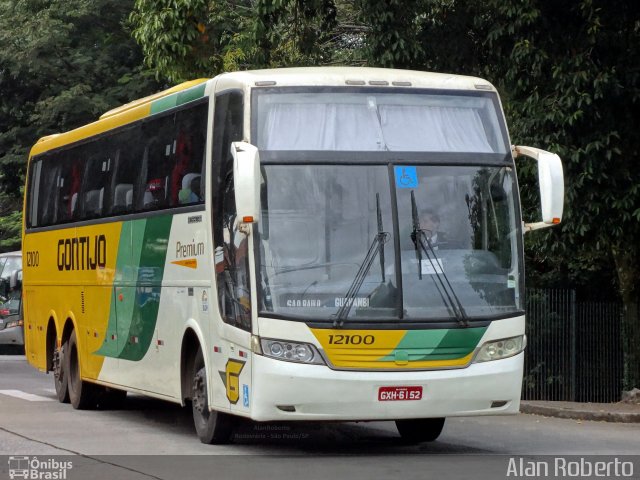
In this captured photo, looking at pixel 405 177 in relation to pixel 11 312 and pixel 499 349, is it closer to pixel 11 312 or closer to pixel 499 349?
pixel 499 349

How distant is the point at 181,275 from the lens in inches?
532

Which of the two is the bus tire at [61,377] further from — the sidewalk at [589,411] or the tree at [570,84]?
the sidewalk at [589,411]

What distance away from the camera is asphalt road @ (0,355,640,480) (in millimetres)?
10945

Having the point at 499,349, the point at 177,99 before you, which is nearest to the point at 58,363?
the point at 177,99

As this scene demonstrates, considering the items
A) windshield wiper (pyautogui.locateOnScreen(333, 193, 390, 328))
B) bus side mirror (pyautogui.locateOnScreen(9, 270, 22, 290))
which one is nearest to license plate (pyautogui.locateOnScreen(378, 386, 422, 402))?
windshield wiper (pyautogui.locateOnScreen(333, 193, 390, 328))

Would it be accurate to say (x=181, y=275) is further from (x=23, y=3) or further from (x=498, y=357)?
(x=23, y=3)

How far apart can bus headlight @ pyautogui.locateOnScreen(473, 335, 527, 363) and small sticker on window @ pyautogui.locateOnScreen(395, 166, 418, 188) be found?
4.81 ft

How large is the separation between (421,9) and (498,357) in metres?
8.99

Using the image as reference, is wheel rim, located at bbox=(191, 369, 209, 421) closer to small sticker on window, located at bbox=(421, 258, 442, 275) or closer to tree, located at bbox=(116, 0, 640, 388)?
small sticker on window, located at bbox=(421, 258, 442, 275)

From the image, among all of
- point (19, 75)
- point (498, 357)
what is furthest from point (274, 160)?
point (19, 75)

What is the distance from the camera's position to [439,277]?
11.7 metres

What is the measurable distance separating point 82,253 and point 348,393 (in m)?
6.59

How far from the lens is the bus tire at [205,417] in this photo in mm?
12578

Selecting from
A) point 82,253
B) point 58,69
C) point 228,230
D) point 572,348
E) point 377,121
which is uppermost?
point 58,69
